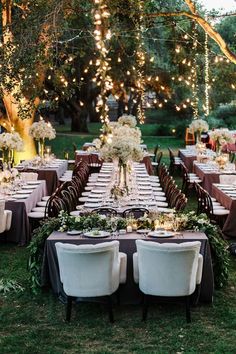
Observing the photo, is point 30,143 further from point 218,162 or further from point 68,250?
point 68,250

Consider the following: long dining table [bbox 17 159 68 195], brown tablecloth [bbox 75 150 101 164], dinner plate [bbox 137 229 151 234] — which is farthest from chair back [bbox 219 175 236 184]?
brown tablecloth [bbox 75 150 101 164]

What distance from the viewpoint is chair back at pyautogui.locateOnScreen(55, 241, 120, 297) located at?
21.8 feet

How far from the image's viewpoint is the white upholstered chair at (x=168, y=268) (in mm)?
6648

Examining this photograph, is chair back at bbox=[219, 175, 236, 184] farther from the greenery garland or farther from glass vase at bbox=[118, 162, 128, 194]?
the greenery garland

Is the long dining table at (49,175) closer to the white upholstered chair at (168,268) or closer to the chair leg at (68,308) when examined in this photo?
the chair leg at (68,308)

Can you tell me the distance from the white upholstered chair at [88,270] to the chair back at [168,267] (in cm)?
33

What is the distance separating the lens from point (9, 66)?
582 inches

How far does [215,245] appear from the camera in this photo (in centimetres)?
774

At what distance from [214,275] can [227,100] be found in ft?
85.7

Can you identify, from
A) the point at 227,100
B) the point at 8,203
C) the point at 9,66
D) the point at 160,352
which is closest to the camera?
the point at 160,352

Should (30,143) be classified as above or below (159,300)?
above

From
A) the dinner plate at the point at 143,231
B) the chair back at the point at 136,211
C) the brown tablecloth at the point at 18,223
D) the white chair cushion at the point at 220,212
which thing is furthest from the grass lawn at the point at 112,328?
the white chair cushion at the point at 220,212

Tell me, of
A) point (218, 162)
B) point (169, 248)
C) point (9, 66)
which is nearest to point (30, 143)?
point (9, 66)

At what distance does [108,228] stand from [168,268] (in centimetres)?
139
